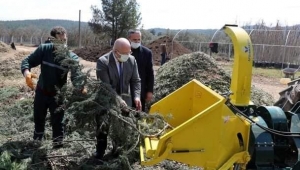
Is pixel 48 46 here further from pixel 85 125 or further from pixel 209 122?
pixel 209 122

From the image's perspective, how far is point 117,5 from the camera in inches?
1141

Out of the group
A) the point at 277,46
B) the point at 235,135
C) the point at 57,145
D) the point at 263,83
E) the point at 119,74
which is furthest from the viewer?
the point at 277,46

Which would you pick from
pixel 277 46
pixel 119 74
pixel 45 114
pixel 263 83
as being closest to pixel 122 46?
pixel 119 74

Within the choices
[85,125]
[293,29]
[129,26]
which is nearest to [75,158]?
[85,125]

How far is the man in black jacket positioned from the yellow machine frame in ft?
5.98

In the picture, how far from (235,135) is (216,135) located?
27cm

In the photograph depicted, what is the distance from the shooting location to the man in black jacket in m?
5.55

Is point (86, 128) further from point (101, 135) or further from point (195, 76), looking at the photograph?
point (195, 76)

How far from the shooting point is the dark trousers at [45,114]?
17.3 ft

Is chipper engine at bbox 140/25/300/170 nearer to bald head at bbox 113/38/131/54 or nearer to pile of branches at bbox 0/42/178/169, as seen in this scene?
pile of branches at bbox 0/42/178/169

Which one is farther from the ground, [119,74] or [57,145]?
[119,74]

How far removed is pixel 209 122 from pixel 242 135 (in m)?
0.45

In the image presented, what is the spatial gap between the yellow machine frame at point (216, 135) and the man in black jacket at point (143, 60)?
5.98 feet

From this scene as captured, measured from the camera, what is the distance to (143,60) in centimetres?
568
